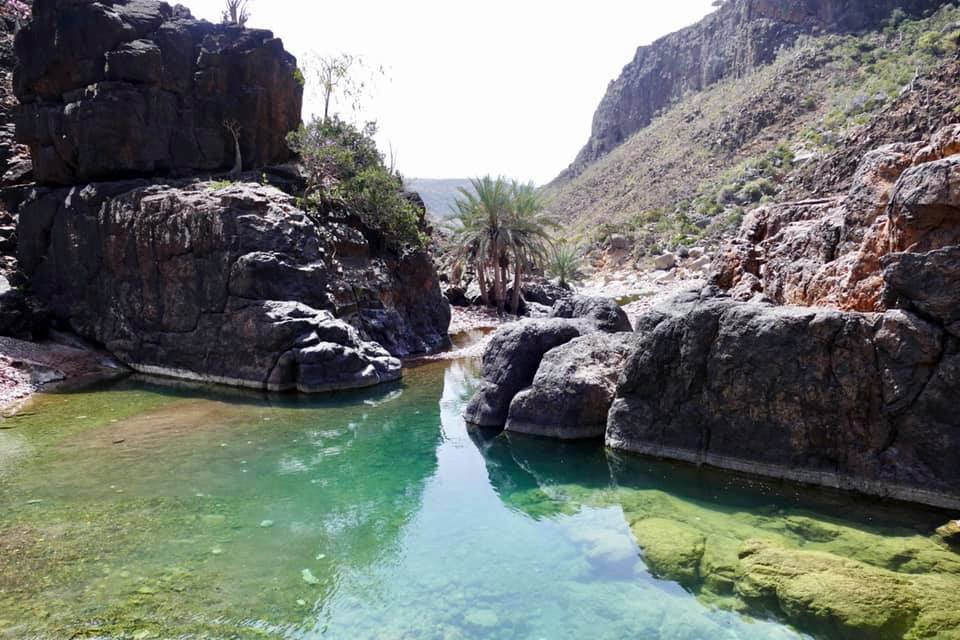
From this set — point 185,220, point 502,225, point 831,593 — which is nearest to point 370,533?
point 831,593

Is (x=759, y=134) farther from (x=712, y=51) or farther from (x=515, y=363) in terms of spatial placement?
(x=515, y=363)

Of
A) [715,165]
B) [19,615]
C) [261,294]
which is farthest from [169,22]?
[715,165]

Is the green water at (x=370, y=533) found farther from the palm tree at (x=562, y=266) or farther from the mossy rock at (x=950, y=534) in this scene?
the palm tree at (x=562, y=266)

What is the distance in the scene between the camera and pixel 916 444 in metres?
7.78

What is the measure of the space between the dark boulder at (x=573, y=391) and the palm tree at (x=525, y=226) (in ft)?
67.6

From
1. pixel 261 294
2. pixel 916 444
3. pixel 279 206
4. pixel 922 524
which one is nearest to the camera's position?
pixel 922 524

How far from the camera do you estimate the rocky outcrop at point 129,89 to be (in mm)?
19859

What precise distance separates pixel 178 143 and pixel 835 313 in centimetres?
2037

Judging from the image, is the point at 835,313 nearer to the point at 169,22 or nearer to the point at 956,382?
the point at 956,382

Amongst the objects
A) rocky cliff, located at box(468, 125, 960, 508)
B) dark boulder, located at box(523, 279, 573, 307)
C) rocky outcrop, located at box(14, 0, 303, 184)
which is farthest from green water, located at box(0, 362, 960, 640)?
dark boulder, located at box(523, 279, 573, 307)

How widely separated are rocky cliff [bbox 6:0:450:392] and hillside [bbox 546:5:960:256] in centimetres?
2030

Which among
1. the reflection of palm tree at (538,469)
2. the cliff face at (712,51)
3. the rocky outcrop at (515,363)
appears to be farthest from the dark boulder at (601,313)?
the cliff face at (712,51)

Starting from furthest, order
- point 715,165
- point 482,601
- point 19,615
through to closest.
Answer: point 715,165 < point 482,601 < point 19,615

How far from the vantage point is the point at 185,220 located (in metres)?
17.8
